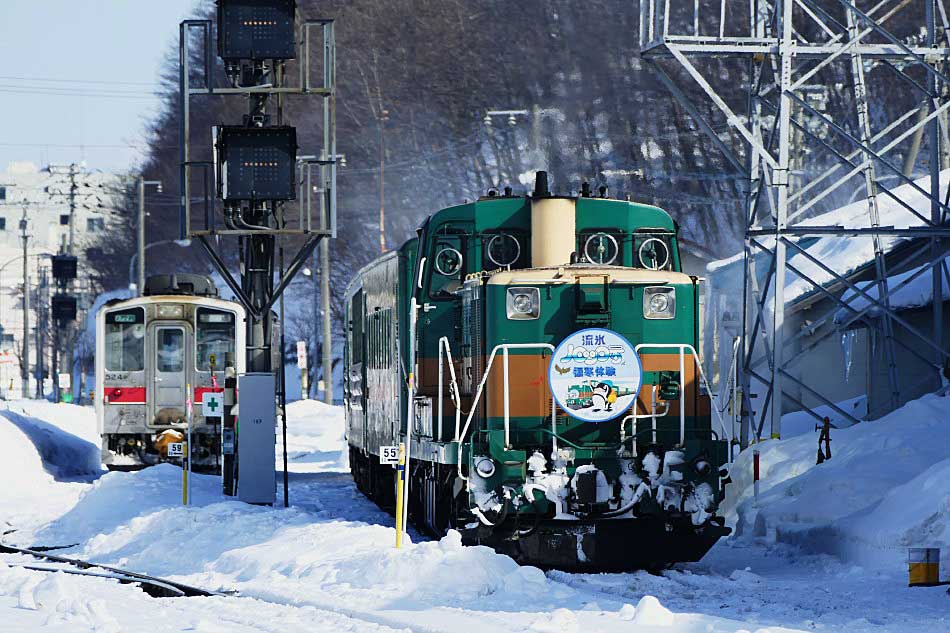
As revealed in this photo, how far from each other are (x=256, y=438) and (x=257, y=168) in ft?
13.2

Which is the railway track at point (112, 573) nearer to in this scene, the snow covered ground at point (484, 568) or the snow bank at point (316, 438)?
the snow covered ground at point (484, 568)

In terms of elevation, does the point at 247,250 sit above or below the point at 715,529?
above

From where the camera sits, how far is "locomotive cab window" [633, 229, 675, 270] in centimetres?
1488

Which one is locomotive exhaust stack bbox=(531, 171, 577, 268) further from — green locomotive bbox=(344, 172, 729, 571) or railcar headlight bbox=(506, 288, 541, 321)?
railcar headlight bbox=(506, 288, 541, 321)

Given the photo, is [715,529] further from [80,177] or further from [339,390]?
[80,177]

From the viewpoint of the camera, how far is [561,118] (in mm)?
54281

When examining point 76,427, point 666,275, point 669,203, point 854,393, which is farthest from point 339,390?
point 666,275

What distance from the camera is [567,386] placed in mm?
13641

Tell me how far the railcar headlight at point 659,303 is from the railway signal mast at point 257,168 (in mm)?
7446

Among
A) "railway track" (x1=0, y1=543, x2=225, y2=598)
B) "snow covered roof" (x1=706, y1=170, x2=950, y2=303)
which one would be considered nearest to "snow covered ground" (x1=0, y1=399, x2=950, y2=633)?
"railway track" (x1=0, y1=543, x2=225, y2=598)

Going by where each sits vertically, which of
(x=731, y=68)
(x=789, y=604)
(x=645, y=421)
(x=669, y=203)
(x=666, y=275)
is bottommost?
(x=789, y=604)

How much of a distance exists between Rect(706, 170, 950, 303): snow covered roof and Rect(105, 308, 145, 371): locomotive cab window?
11.6 meters

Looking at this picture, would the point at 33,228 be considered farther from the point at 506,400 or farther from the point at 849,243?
the point at 506,400

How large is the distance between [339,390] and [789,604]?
2360 inches
